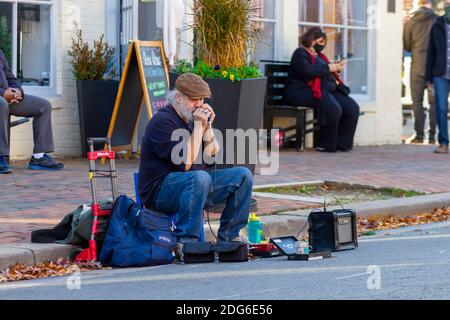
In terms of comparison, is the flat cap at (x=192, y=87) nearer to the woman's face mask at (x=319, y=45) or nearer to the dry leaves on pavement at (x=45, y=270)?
the dry leaves on pavement at (x=45, y=270)

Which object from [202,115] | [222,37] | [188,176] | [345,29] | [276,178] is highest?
[345,29]

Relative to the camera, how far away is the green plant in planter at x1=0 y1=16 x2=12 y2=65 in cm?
1357

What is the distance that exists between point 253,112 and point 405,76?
13.3 metres

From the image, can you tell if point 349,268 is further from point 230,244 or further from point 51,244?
point 51,244

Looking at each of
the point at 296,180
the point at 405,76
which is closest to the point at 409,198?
the point at 296,180

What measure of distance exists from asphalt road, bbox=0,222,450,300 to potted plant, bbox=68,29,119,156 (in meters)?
5.78

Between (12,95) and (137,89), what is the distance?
1.64m

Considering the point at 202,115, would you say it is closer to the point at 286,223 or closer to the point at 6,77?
the point at 286,223

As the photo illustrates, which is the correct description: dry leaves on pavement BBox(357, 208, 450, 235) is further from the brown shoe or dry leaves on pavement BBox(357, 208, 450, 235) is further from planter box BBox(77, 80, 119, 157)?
the brown shoe

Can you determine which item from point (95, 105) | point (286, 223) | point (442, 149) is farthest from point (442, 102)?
point (286, 223)

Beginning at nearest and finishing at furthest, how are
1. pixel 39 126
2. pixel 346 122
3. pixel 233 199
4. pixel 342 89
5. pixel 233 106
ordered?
pixel 233 199 → pixel 233 106 → pixel 39 126 → pixel 346 122 → pixel 342 89

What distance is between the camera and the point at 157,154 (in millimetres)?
8703

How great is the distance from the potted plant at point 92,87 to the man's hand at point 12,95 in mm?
1360

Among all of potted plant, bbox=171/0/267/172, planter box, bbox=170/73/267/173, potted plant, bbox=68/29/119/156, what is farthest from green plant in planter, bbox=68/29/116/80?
planter box, bbox=170/73/267/173
